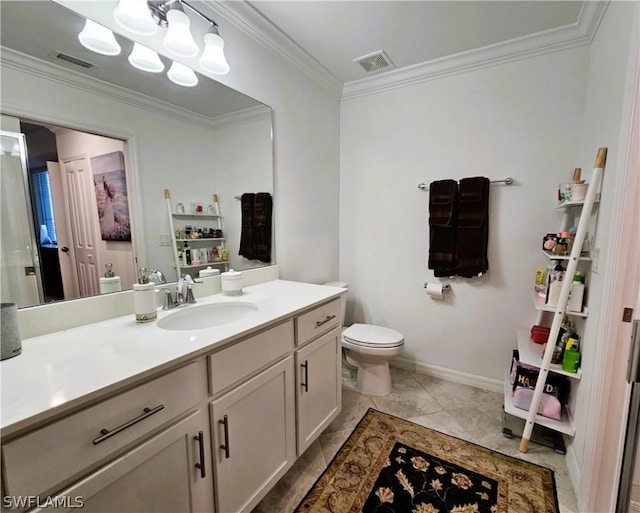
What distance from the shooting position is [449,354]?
2.43m

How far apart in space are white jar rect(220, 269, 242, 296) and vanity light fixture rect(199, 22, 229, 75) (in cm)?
107

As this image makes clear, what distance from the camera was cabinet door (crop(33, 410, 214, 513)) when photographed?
738 mm

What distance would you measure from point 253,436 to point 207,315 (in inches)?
23.1

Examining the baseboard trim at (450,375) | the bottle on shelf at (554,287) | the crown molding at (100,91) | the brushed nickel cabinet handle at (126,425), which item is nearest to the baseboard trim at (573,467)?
the baseboard trim at (450,375)

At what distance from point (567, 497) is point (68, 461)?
6.56 feet

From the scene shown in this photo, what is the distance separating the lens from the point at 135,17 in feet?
4.04

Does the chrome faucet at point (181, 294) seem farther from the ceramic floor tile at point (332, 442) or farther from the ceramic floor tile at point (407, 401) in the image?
the ceramic floor tile at point (407, 401)

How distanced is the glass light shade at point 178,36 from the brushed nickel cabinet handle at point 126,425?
1.48 metres

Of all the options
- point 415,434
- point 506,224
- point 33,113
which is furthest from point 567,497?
point 33,113

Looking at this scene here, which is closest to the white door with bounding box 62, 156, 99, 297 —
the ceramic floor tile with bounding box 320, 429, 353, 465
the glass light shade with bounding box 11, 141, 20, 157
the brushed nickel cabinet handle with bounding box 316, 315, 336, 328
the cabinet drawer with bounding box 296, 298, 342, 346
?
the glass light shade with bounding box 11, 141, 20, 157

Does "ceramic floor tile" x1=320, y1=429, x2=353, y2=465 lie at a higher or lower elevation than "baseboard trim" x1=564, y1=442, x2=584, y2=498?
lower

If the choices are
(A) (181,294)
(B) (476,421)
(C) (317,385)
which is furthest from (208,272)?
(B) (476,421)

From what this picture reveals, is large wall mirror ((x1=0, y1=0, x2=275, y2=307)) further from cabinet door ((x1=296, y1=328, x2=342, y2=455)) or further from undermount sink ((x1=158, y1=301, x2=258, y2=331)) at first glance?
cabinet door ((x1=296, y1=328, x2=342, y2=455))

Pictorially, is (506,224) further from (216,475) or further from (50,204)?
(50,204)
